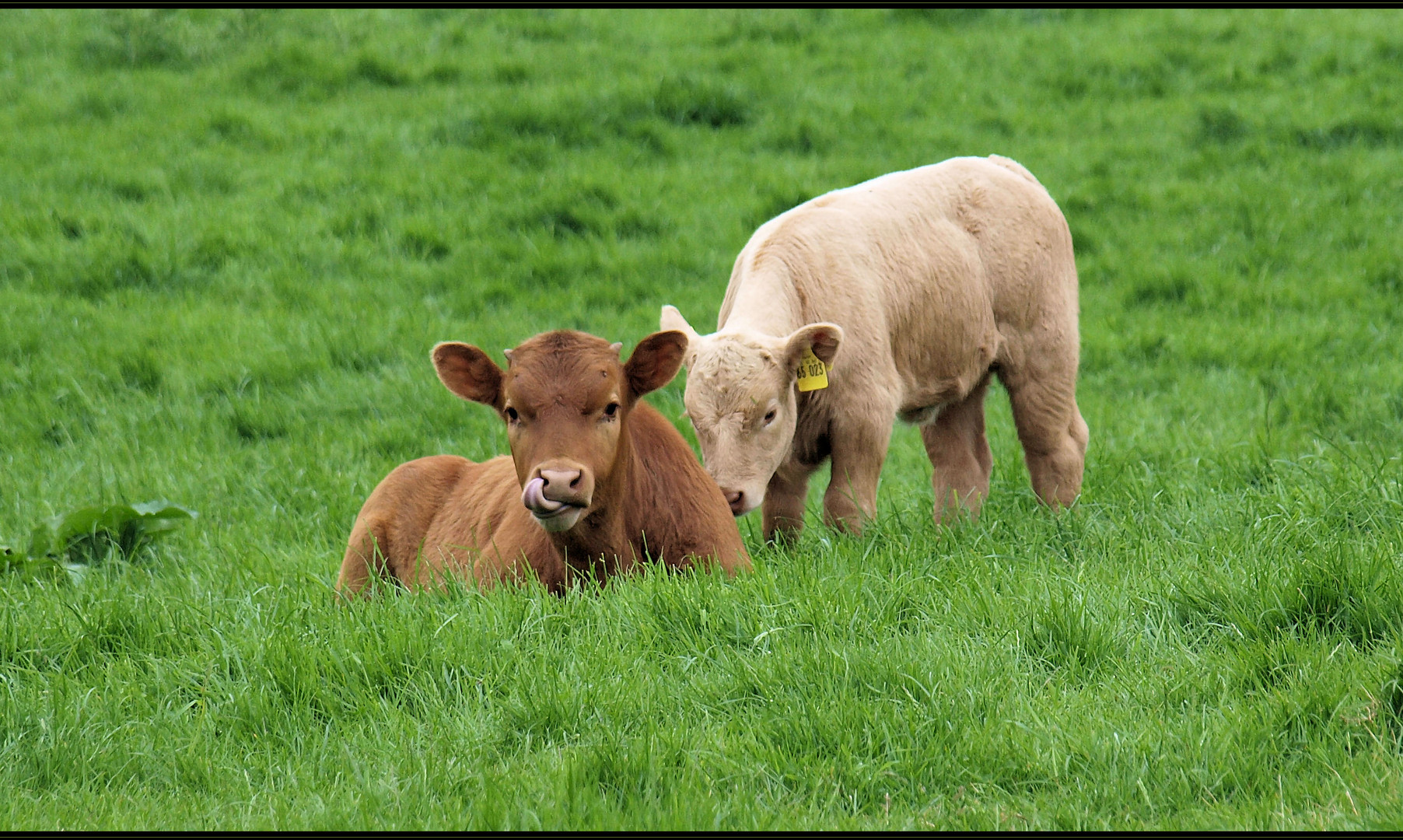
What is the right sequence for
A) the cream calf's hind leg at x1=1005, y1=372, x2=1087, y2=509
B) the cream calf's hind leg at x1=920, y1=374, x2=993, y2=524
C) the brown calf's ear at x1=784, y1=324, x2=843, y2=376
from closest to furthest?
1. the brown calf's ear at x1=784, y1=324, x2=843, y2=376
2. the cream calf's hind leg at x1=1005, y1=372, x2=1087, y2=509
3. the cream calf's hind leg at x1=920, y1=374, x2=993, y2=524

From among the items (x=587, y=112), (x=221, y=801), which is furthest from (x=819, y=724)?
(x=587, y=112)

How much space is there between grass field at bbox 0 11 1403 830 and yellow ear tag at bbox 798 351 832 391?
2.19ft

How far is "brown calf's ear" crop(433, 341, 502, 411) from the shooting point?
15.9ft

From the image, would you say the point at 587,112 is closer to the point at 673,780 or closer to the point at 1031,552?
the point at 1031,552

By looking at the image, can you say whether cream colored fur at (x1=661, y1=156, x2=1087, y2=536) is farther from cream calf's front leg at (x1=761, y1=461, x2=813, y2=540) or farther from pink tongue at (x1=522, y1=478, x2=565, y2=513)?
pink tongue at (x1=522, y1=478, x2=565, y2=513)

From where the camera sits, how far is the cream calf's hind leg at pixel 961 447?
6.56 m

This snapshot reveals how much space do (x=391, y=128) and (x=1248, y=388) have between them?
731cm

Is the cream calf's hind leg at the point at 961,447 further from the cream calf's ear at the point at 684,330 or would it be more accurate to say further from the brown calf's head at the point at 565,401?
the brown calf's head at the point at 565,401

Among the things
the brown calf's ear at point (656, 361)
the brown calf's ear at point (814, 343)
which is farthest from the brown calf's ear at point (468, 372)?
the brown calf's ear at point (814, 343)

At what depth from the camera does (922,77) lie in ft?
41.9

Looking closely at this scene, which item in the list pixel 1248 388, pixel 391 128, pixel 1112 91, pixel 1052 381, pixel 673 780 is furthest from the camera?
pixel 1112 91

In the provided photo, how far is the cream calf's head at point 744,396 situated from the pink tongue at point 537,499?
0.98m

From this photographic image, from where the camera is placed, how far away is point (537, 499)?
4215 millimetres

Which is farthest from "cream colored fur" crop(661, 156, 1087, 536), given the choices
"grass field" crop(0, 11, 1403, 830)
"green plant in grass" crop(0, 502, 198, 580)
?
"green plant in grass" crop(0, 502, 198, 580)
